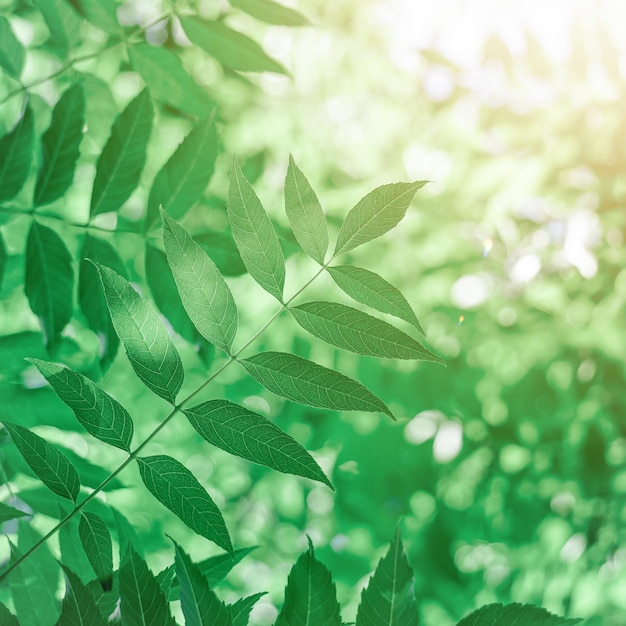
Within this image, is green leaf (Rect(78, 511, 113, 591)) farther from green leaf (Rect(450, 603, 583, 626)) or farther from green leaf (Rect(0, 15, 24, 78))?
green leaf (Rect(0, 15, 24, 78))

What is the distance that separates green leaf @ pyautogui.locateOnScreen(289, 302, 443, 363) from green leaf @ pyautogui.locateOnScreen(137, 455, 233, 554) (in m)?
0.11

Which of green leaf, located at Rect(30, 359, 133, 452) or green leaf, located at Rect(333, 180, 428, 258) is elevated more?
green leaf, located at Rect(333, 180, 428, 258)

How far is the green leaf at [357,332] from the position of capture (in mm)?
351

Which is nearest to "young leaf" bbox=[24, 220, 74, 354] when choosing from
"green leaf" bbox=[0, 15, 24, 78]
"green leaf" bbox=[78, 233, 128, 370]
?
"green leaf" bbox=[78, 233, 128, 370]

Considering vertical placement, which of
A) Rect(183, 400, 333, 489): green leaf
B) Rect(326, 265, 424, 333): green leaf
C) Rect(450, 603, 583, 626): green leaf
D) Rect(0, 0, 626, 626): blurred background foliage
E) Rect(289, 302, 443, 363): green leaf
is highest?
Rect(326, 265, 424, 333): green leaf

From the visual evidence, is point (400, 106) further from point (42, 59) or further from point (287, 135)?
point (42, 59)

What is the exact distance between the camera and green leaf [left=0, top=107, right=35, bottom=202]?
0.58 meters

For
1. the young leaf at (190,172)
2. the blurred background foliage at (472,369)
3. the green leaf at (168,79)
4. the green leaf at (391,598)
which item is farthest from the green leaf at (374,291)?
the blurred background foliage at (472,369)

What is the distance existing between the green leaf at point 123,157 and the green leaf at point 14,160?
62 mm

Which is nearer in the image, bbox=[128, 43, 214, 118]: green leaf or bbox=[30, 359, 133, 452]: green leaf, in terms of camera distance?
bbox=[30, 359, 133, 452]: green leaf

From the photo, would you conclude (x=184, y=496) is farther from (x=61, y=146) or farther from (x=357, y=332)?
(x=61, y=146)

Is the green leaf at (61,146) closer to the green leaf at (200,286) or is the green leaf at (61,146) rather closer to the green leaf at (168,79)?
the green leaf at (168,79)

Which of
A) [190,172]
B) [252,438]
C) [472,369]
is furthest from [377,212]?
[472,369]

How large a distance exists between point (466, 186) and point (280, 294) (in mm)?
1006
